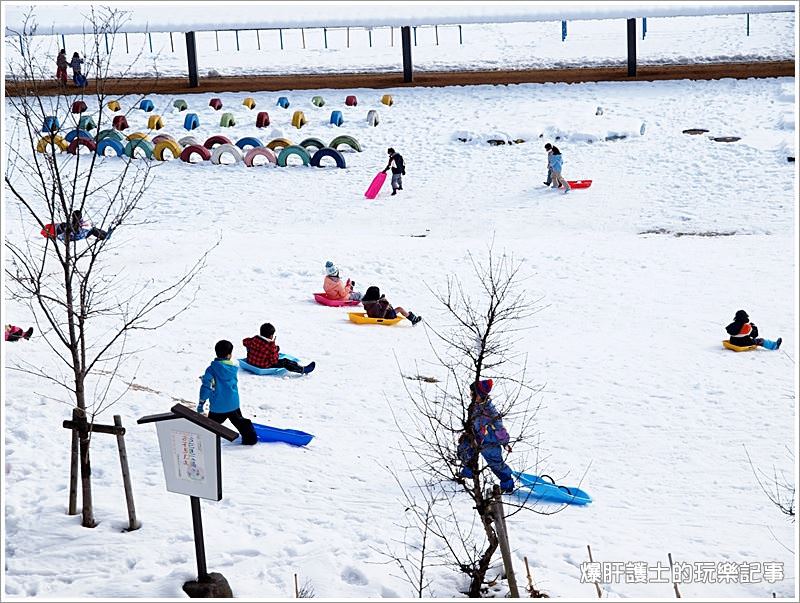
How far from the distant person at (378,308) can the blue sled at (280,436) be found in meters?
4.65

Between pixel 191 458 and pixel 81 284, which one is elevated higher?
pixel 81 284

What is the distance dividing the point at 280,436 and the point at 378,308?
4.74 metres

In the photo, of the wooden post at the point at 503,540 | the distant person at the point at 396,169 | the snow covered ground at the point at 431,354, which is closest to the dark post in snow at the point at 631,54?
the snow covered ground at the point at 431,354

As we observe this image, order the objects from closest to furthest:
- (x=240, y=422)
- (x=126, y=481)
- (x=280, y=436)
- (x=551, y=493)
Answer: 1. (x=126, y=481)
2. (x=551, y=493)
3. (x=240, y=422)
4. (x=280, y=436)

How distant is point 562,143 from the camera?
27.8 meters

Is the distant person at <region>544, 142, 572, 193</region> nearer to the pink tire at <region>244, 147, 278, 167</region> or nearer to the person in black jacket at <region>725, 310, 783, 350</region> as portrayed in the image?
the pink tire at <region>244, 147, 278, 167</region>

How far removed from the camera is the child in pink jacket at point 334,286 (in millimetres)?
16797

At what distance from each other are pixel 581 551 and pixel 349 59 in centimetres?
3278

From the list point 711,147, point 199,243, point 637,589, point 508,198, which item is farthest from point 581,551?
point 711,147

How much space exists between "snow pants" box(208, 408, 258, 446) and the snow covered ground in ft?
0.43

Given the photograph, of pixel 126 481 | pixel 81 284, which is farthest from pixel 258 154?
pixel 126 481

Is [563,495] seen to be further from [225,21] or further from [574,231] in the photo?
[225,21]

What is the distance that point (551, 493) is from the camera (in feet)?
34.6

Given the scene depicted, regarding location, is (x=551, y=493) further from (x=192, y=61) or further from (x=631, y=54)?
(x=192, y=61)
